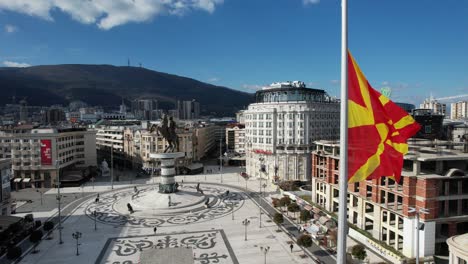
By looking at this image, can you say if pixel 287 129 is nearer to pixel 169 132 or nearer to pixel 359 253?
pixel 169 132

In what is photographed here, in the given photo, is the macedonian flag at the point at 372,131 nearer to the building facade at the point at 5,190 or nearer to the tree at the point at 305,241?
the tree at the point at 305,241

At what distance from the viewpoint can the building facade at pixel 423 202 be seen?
34.8 meters

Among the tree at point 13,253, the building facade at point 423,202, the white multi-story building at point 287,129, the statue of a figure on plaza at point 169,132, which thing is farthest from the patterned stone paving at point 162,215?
the building facade at point 423,202

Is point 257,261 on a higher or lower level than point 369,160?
lower

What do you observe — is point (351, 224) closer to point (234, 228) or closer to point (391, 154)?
point (234, 228)

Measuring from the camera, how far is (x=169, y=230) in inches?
1876

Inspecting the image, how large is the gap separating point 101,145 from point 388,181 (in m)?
109

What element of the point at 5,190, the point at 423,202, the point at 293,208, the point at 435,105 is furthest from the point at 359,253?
the point at 435,105

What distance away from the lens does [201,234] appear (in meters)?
45.7

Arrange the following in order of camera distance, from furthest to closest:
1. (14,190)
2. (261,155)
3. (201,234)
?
(261,155), (14,190), (201,234)

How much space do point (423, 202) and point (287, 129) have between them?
48.1 metres

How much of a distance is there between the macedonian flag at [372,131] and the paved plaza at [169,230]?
26.7 meters

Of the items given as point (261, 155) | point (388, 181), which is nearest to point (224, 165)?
point (261, 155)

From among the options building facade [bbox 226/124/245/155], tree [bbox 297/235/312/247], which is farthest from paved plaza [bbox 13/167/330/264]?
building facade [bbox 226/124/245/155]
